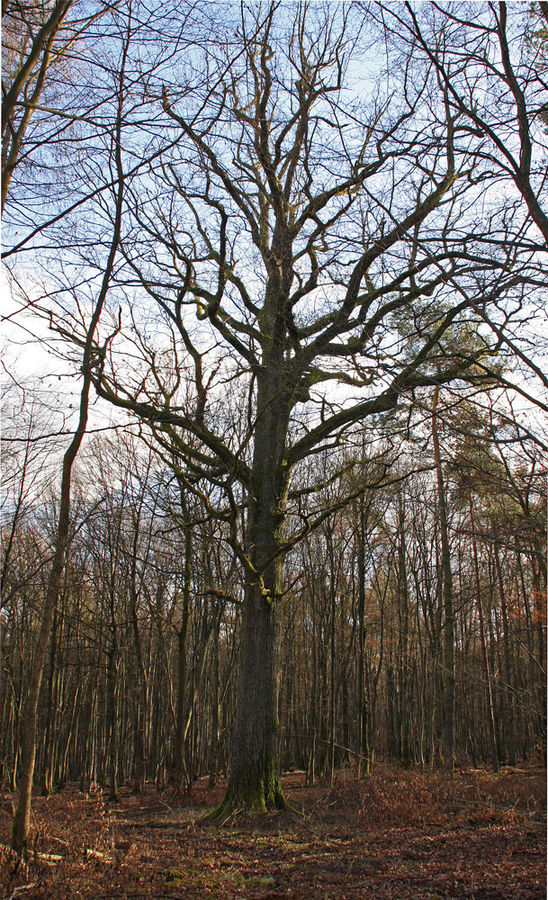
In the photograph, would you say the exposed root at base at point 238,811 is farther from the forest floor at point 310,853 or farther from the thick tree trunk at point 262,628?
the forest floor at point 310,853

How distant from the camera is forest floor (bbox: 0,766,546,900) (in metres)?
4.82

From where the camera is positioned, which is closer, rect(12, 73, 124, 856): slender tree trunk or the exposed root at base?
rect(12, 73, 124, 856): slender tree trunk

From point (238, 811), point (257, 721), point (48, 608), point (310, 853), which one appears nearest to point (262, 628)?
point (257, 721)

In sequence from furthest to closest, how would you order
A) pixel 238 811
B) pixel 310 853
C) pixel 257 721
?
1. pixel 257 721
2. pixel 238 811
3. pixel 310 853

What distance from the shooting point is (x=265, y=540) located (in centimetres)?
975

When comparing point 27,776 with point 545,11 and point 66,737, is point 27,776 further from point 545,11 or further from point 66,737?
point 66,737

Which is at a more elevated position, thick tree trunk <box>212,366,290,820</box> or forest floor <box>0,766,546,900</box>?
thick tree trunk <box>212,366,290,820</box>

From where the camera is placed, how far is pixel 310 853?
6.53m

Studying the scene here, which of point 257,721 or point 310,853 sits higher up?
point 257,721

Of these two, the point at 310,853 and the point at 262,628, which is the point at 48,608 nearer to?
the point at 310,853

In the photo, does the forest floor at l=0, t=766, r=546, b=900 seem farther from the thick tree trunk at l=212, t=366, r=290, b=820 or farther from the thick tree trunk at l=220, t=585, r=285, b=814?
the thick tree trunk at l=212, t=366, r=290, b=820

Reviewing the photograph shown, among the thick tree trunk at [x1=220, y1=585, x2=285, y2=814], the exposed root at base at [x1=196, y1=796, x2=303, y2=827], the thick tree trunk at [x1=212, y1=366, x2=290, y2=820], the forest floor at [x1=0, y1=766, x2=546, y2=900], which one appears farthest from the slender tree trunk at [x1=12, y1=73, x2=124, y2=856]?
the thick tree trunk at [x1=220, y1=585, x2=285, y2=814]

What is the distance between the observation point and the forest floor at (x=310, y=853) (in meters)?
4.82

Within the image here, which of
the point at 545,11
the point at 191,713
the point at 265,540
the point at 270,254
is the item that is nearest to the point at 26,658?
the point at 191,713
